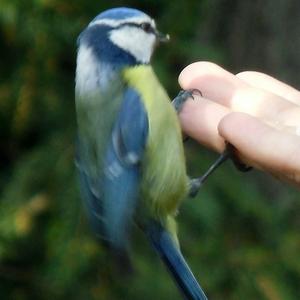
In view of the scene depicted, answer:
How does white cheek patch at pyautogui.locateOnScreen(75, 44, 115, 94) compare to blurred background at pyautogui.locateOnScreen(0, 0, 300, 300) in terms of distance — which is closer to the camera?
white cheek patch at pyautogui.locateOnScreen(75, 44, 115, 94)

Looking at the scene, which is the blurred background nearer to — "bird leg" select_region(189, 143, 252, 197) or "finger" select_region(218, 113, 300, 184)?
"bird leg" select_region(189, 143, 252, 197)

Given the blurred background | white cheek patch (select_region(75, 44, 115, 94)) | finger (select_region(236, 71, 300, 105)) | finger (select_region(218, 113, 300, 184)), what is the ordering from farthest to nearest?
the blurred background
finger (select_region(236, 71, 300, 105))
white cheek patch (select_region(75, 44, 115, 94))
finger (select_region(218, 113, 300, 184))

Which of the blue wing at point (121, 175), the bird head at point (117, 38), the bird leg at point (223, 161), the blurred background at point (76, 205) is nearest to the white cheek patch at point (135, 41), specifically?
the bird head at point (117, 38)

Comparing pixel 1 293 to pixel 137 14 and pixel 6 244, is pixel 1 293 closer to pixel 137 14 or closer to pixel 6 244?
pixel 6 244

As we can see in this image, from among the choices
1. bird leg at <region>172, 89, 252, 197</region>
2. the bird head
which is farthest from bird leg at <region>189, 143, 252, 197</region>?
the bird head

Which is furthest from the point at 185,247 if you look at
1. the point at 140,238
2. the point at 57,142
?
the point at 57,142

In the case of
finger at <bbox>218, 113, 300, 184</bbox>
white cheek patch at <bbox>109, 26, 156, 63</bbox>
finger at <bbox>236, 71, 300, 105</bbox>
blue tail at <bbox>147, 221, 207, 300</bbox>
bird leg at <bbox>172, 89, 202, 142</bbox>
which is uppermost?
finger at <bbox>218, 113, 300, 184</bbox>

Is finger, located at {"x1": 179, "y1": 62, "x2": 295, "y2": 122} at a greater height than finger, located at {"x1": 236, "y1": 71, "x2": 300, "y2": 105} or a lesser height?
greater
